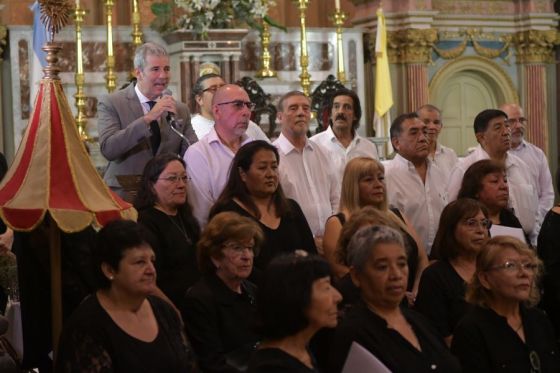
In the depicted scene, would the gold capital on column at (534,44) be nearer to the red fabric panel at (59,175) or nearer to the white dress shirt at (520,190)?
the white dress shirt at (520,190)

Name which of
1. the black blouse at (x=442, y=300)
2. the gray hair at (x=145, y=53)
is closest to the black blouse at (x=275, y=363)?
the black blouse at (x=442, y=300)

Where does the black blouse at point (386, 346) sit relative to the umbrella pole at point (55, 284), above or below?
below

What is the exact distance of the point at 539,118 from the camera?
12.9 m

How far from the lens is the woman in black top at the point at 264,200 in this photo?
16.0ft

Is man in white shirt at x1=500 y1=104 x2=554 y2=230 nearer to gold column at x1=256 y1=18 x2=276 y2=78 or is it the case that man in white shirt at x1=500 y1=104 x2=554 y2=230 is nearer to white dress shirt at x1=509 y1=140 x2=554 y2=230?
white dress shirt at x1=509 y1=140 x2=554 y2=230

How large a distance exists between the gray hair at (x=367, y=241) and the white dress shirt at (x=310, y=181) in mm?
1774

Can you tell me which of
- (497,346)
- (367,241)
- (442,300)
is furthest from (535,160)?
(367,241)

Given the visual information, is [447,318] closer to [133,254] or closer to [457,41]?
[133,254]

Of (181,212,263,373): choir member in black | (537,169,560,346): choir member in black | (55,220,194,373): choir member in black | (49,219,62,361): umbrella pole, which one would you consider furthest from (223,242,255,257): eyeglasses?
(537,169,560,346): choir member in black

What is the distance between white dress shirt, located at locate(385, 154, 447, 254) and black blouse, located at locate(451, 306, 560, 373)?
1809mm

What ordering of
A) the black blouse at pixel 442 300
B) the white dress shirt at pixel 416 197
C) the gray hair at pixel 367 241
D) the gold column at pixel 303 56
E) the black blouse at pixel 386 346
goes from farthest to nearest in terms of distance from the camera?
1. the gold column at pixel 303 56
2. the white dress shirt at pixel 416 197
3. the black blouse at pixel 442 300
4. the gray hair at pixel 367 241
5. the black blouse at pixel 386 346

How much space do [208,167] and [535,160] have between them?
2535mm

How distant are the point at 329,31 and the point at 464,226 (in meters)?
7.15

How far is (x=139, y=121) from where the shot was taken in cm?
512
